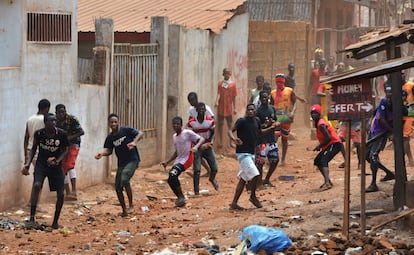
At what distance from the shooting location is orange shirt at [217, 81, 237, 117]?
809 inches

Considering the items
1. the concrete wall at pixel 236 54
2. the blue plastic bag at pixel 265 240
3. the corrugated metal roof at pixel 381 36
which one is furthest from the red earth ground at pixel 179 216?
the concrete wall at pixel 236 54

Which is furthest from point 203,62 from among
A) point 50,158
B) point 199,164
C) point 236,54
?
point 50,158

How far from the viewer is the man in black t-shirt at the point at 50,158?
12.5m

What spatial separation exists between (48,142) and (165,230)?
1.82 m

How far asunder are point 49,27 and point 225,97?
666 centimetres

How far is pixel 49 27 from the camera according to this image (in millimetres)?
14508

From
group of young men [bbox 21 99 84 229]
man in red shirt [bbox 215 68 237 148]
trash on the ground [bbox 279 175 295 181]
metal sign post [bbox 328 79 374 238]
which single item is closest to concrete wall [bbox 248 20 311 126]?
man in red shirt [bbox 215 68 237 148]

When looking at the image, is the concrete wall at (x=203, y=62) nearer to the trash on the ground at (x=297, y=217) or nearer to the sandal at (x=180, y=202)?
the sandal at (x=180, y=202)

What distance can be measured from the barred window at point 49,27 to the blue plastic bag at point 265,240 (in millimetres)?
5338

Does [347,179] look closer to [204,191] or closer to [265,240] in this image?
[265,240]

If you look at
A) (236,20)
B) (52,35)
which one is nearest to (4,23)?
(52,35)

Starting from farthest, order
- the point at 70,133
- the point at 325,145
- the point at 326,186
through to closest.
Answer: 1. the point at 326,186
2. the point at 325,145
3. the point at 70,133

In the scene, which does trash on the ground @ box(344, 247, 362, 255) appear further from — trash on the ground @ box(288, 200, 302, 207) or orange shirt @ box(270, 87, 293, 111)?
orange shirt @ box(270, 87, 293, 111)

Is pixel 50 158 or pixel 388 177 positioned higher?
pixel 50 158
